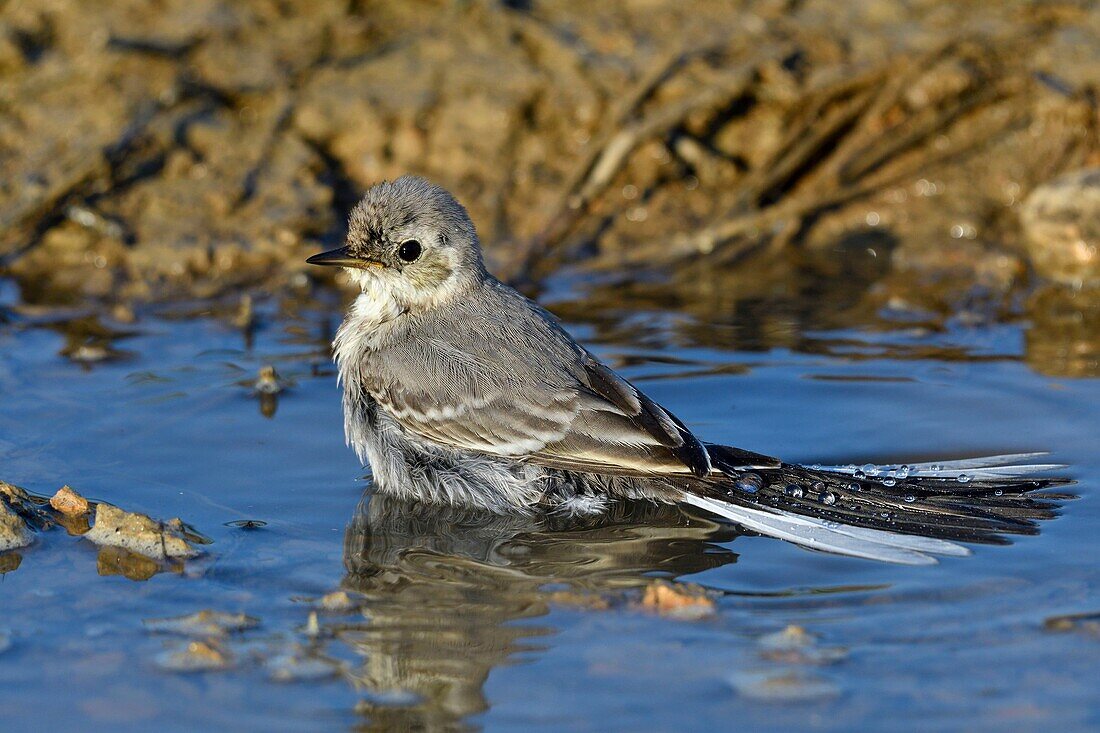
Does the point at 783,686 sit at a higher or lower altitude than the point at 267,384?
lower

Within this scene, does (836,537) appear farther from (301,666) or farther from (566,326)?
(566,326)

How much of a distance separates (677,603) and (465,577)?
0.85m

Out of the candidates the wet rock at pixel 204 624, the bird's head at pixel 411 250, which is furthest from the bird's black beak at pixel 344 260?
the wet rock at pixel 204 624

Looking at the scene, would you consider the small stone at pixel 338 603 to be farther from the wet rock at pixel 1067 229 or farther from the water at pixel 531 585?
the wet rock at pixel 1067 229

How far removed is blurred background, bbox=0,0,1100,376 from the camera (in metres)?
9.30

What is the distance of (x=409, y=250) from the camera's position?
664 centimetres

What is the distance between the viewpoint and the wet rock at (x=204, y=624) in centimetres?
466

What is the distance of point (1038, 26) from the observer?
1012 cm

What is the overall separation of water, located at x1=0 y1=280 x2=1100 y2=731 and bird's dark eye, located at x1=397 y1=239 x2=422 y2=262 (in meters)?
0.91

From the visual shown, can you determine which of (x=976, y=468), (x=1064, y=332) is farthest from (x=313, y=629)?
(x=1064, y=332)

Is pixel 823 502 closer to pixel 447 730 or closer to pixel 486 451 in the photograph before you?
pixel 486 451

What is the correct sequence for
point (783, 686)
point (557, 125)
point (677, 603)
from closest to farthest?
point (783, 686) → point (677, 603) → point (557, 125)

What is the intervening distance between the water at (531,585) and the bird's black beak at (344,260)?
2.64 feet

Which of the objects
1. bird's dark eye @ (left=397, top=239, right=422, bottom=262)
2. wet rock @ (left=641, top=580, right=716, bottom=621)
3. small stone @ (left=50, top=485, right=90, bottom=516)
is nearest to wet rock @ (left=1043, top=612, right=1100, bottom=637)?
wet rock @ (left=641, top=580, right=716, bottom=621)
